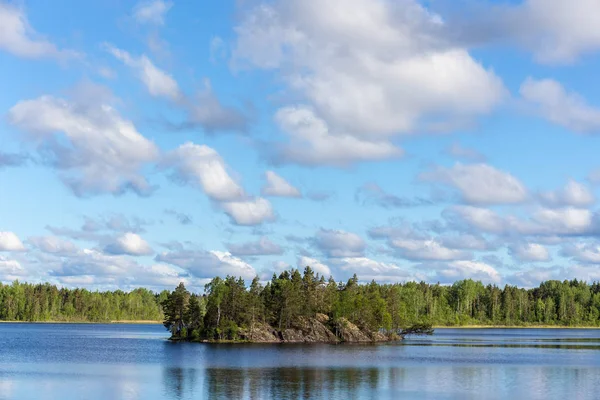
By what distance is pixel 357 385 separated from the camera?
99.1m

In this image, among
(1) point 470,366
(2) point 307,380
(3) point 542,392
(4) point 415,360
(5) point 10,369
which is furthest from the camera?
(4) point 415,360

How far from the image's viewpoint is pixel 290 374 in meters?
111

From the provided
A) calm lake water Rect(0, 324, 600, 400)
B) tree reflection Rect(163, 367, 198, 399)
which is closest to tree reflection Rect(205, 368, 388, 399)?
calm lake water Rect(0, 324, 600, 400)

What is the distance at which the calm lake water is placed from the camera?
89.7m

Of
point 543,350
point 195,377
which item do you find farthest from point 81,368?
point 543,350

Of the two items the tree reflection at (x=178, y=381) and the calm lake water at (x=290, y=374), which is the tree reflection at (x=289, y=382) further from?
the tree reflection at (x=178, y=381)

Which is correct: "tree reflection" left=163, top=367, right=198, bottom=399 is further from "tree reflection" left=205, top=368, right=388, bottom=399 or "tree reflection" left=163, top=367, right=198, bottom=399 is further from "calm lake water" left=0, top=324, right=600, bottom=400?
"tree reflection" left=205, top=368, right=388, bottom=399

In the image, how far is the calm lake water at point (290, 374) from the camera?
89.7 metres

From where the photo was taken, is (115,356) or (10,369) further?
(115,356)

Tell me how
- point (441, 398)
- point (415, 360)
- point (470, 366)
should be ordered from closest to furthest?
point (441, 398) < point (470, 366) < point (415, 360)

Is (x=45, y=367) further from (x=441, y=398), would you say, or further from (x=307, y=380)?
(x=441, y=398)

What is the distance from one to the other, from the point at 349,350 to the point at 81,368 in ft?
248

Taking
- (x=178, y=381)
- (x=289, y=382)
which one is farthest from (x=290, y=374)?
(x=178, y=381)

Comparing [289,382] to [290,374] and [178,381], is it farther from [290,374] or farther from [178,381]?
[178,381]
